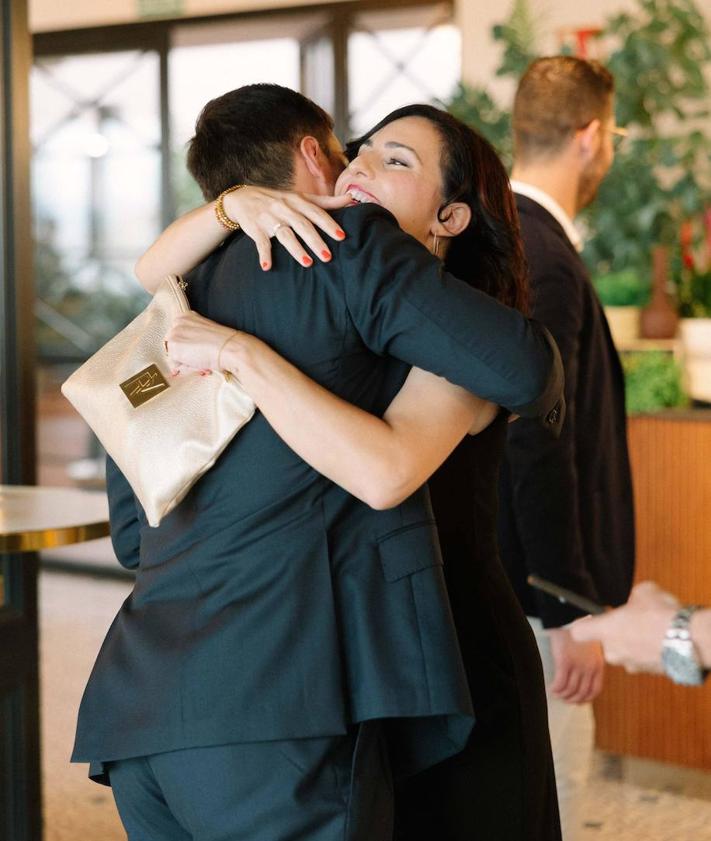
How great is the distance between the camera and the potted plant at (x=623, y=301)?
395 centimetres

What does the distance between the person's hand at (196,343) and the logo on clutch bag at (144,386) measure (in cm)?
2

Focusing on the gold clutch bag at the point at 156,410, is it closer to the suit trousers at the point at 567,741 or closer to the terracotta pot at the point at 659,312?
the suit trousers at the point at 567,741

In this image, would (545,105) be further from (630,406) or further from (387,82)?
(387,82)

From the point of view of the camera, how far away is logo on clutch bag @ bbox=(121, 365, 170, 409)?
1.35 m

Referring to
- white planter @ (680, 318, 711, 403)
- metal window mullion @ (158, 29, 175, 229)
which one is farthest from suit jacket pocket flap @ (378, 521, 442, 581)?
metal window mullion @ (158, 29, 175, 229)

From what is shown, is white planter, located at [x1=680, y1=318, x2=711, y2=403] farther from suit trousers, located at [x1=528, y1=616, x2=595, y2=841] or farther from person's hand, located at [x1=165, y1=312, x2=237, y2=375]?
person's hand, located at [x1=165, y1=312, x2=237, y2=375]

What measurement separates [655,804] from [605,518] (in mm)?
1521

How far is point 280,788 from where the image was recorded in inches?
49.7

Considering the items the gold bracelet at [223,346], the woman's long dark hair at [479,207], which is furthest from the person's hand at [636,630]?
the gold bracelet at [223,346]

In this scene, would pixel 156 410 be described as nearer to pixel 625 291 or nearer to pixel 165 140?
pixel 625 291

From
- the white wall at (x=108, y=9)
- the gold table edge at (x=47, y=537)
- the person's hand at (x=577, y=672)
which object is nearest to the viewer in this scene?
the gold table edge at (x=47, y=537)

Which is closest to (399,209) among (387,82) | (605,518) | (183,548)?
(183,548)

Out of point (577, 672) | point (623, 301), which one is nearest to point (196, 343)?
point (577, 672)

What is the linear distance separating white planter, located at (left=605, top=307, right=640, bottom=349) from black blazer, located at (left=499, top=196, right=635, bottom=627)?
150cm
